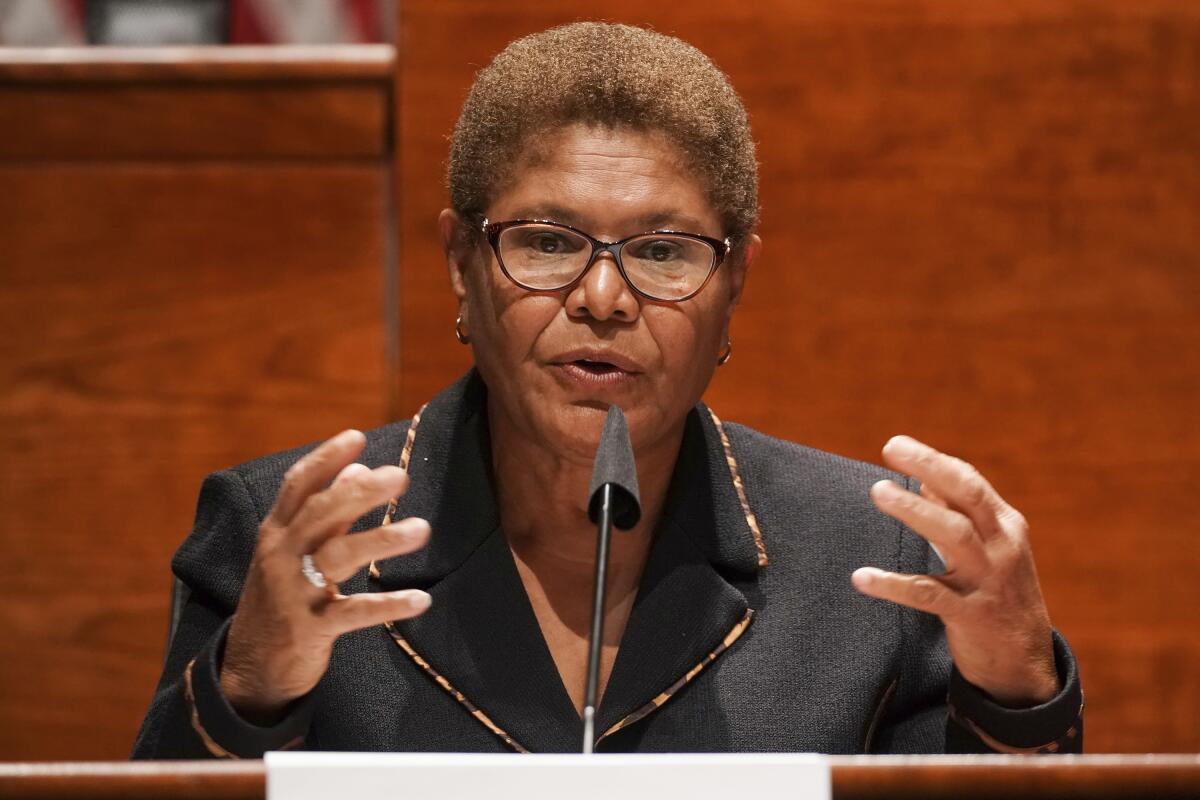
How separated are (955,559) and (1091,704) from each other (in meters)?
1.11

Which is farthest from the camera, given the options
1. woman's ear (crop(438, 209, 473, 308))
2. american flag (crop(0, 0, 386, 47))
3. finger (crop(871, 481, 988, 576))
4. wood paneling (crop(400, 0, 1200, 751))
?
american flag (crop(0, 0, 386, 47))

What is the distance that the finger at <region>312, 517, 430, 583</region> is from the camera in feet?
3.61

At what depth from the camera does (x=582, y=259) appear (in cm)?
141

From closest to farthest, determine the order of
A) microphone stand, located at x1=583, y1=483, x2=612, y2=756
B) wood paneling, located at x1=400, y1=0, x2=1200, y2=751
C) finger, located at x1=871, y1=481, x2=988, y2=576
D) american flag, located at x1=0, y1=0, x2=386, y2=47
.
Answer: microphone stand, located at x1=583, y1=483, x2=612, y2=756 → finger, located at x1=871, y1=481, x2=988, y2=576 → wood paneling, located at x1=400, y1=0, x2=1200, y2=751 → american flag, located at x1=0, y1=0, x2=386, y2=47

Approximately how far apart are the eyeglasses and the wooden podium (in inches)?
25.5

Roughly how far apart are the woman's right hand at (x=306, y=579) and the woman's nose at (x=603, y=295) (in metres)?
0.32

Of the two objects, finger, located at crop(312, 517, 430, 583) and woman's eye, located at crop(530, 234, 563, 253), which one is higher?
woman's eye, located at crop(530, 234, 563, 253)

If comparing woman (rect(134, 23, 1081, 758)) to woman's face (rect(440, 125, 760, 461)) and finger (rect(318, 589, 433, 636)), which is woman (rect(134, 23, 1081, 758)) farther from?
finger (rect(318, 589, 433, 636))

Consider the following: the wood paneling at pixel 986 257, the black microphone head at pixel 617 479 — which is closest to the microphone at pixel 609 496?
the black microphone head at pixel 617 479

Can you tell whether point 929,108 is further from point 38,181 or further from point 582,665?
point 38,181

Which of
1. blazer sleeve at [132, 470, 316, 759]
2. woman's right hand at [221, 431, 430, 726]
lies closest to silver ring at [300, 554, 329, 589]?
woman's right hand at [221, 431, 430, 726]

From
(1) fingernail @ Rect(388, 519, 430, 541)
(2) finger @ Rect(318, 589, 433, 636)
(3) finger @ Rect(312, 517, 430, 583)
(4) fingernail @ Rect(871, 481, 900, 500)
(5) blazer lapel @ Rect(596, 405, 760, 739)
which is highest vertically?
(4) fingernail @ Rect(871, 481, 900, 500)

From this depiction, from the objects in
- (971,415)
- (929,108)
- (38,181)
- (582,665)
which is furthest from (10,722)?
(929,108)

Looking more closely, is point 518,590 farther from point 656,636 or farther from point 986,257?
point 986,257
